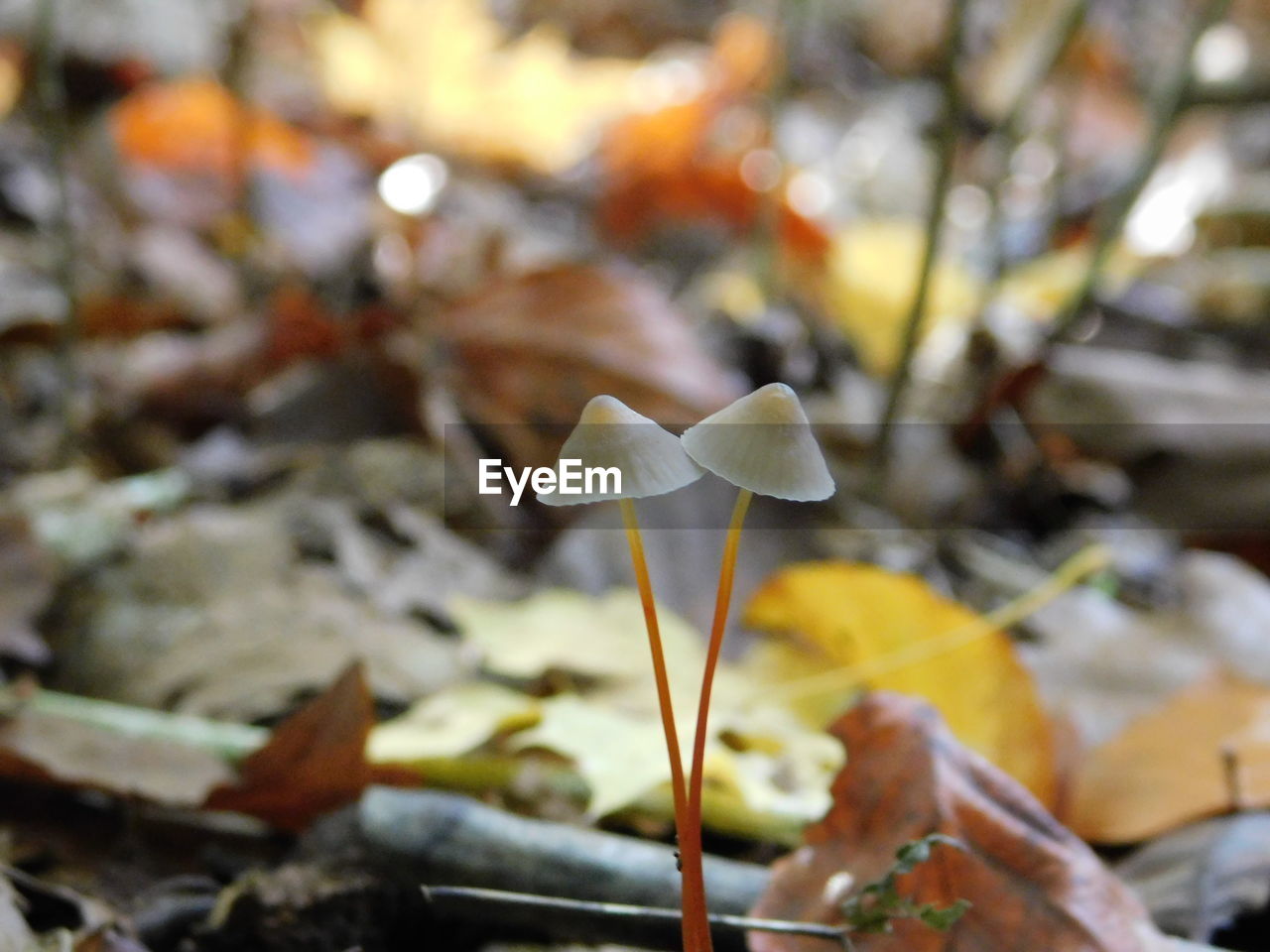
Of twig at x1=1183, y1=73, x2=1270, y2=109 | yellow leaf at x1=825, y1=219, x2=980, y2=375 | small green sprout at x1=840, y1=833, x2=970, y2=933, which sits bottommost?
small green sprout at x1=840, y1=833, x2=970, y2=933

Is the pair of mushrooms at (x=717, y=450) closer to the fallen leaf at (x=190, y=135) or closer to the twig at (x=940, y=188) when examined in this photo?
the twig at (x=940, y=188)

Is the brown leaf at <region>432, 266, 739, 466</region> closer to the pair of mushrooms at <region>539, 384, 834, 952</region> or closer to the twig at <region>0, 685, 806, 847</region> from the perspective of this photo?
the twig at <region>0, 685, 806, 847</region>

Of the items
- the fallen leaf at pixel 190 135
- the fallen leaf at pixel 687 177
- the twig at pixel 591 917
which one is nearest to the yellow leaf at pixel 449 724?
the twig at pixel 591 917

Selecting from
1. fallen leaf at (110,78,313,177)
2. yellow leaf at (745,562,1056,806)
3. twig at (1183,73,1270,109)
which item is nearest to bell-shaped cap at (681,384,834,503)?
yellow leaf at (745,562,1056,806)

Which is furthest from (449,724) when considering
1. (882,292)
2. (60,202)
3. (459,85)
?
(459,85)

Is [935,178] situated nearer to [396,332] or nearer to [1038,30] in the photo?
[396,332]

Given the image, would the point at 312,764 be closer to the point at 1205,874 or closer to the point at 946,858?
the point at 946,858
